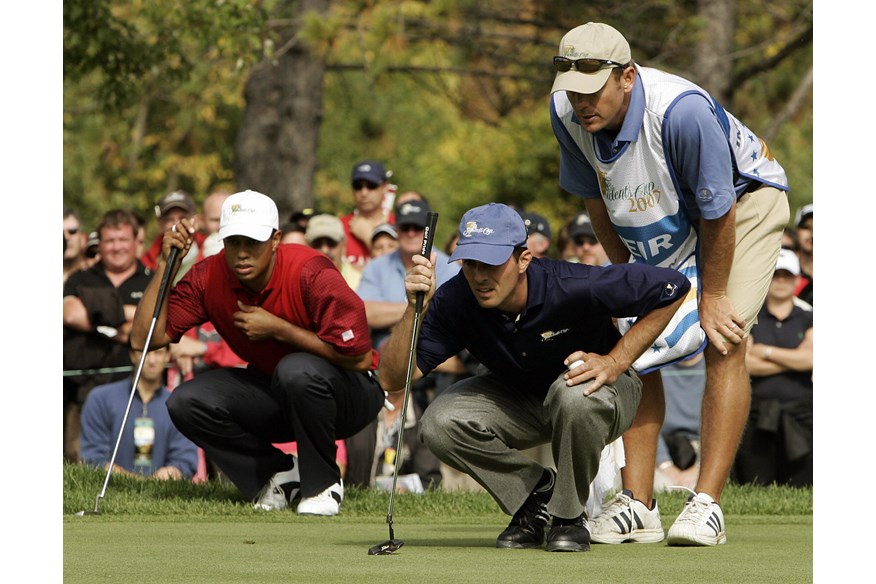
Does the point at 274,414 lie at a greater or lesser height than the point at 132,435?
greater

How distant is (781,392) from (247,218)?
4446mm

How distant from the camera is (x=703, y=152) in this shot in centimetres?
593

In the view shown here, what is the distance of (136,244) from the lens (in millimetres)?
11273

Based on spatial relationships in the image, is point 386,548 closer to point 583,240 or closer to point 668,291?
point 668,291

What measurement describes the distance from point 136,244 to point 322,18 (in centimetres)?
479

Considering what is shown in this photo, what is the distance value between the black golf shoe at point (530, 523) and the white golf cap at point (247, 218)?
2.22m

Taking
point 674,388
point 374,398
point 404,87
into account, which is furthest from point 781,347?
point 404,87

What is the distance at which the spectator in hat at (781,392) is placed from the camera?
10.1 m

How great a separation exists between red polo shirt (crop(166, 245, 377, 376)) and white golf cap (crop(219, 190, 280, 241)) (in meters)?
0.25

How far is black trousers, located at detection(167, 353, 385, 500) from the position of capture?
775 cm

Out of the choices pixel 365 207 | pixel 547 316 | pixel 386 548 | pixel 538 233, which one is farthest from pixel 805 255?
pixel 386 548

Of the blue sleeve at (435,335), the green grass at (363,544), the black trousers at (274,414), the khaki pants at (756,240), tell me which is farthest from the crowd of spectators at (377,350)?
the khaki pants at (756,240)

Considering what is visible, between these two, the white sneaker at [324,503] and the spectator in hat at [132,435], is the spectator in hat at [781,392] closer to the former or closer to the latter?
the white sneaker at [324,503]

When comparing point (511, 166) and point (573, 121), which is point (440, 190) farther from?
point (573, 121)
